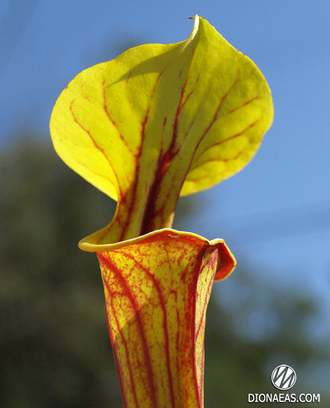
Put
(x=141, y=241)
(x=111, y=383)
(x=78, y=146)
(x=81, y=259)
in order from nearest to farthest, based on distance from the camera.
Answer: (x=141, y=241) → (x=78, y=146) → (x=111, y=383) → (x=81, y=259)

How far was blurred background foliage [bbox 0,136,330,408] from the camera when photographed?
759 centimetres

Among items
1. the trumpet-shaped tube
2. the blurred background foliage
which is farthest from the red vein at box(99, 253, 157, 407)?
the blurred background foliage

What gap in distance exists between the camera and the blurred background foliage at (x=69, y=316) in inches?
299

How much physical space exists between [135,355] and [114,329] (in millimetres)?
59

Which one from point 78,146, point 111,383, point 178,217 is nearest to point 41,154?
point 178,217

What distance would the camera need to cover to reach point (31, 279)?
8.19 meters

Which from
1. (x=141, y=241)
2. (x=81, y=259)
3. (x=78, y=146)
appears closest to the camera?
(x=141, y=241)

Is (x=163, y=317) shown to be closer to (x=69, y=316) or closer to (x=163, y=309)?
(x=163, y=309)

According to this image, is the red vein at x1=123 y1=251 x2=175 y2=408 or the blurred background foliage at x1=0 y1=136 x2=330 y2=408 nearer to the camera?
the red vein at x1=123 y1=251 x2=175 y2=408

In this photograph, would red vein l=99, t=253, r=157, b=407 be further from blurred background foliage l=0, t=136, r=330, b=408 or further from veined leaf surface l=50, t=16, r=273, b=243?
blurred background foliage l=0, t=136, r=330, b=408

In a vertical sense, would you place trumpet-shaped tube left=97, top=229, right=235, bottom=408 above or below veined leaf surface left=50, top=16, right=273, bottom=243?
below

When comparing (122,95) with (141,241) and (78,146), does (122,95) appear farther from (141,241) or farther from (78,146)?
(141,241)

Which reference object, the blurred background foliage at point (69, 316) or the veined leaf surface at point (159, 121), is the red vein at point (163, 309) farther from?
the blurred background foliage at point (69, 316)

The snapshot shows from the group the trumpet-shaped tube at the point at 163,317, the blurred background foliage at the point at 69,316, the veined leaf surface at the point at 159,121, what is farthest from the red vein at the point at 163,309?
the blurred background foliage at the point at 69,316
